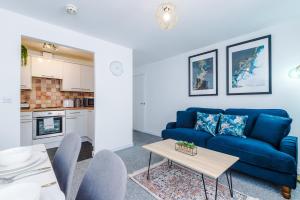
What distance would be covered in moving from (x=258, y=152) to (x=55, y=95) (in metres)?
4.39

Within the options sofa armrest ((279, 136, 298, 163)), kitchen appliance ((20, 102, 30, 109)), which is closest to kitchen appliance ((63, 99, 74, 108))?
kitchen appliance ((20, 102, 30, 109))

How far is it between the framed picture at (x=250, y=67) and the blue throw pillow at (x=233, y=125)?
566mm

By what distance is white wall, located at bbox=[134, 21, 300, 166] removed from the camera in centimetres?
221

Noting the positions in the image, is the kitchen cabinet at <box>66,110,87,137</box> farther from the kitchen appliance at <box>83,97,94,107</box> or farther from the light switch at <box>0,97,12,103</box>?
the light switch at <box>0,97,12,103</box>

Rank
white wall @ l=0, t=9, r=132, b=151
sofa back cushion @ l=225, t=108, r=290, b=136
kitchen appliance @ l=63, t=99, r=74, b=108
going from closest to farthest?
1. white wall @ l=0, t=9, r=132, b=151
2. sofa back cushion @ l=225, t=108, r=290, b=136
3. kitchen appliance @ l=63, t=99, r=74, b=108

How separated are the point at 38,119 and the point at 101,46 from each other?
→ 2037 mm

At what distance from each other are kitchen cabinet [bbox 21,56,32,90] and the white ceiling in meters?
1.58

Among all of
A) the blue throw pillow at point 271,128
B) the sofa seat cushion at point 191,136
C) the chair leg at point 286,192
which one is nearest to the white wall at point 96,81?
the sofa seat cushion at point 191,136

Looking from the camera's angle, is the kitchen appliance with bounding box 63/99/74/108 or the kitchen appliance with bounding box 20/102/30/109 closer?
the kitchen appliance with bounding box 20/102/30/109

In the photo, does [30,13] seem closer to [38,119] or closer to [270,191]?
[38,119]

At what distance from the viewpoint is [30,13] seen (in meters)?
1.99

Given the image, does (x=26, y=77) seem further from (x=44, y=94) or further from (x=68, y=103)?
(x=68, y=103)

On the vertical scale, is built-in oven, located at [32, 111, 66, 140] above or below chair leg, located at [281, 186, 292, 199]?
above

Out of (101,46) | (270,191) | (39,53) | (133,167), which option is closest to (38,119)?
(39,53)
